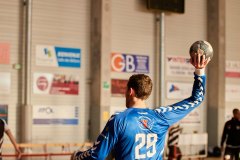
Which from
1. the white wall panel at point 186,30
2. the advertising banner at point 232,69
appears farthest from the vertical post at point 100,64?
the advertising banner at point 232,69

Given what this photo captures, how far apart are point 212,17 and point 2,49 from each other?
9366 millimetres

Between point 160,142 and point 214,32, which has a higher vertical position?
point 214,32

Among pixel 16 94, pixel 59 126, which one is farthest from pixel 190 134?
pixel 16 94

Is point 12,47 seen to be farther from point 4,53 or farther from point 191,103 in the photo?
point 191,103

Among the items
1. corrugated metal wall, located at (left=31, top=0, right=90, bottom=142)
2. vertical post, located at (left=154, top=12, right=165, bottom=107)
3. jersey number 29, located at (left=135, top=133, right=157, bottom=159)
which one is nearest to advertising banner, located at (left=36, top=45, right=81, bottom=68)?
corrugated metal wall, located at (left=31, top=0, right=90, bottom=142)

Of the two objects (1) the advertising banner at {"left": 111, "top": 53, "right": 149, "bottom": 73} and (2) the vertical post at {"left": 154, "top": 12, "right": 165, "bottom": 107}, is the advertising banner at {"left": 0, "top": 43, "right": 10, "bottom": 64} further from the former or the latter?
(2) the vertical post at {"left": 154, "top": 12, "right": 165, "bottom": 107}

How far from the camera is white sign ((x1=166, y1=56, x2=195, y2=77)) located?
771 inches

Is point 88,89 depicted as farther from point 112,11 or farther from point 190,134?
point 190,134

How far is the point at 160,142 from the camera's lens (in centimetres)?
382

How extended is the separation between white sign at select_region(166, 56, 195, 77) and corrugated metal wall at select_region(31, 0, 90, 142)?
3.74 m

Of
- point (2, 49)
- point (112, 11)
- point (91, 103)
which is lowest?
point (91, 103)

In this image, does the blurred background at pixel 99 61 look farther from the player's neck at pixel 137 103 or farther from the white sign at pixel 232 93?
the player's neck at pixel 137 103

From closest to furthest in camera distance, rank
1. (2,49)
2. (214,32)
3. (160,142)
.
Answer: (160,142), (2,49), (214,32)

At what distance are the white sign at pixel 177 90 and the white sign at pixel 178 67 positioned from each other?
1.36ft
